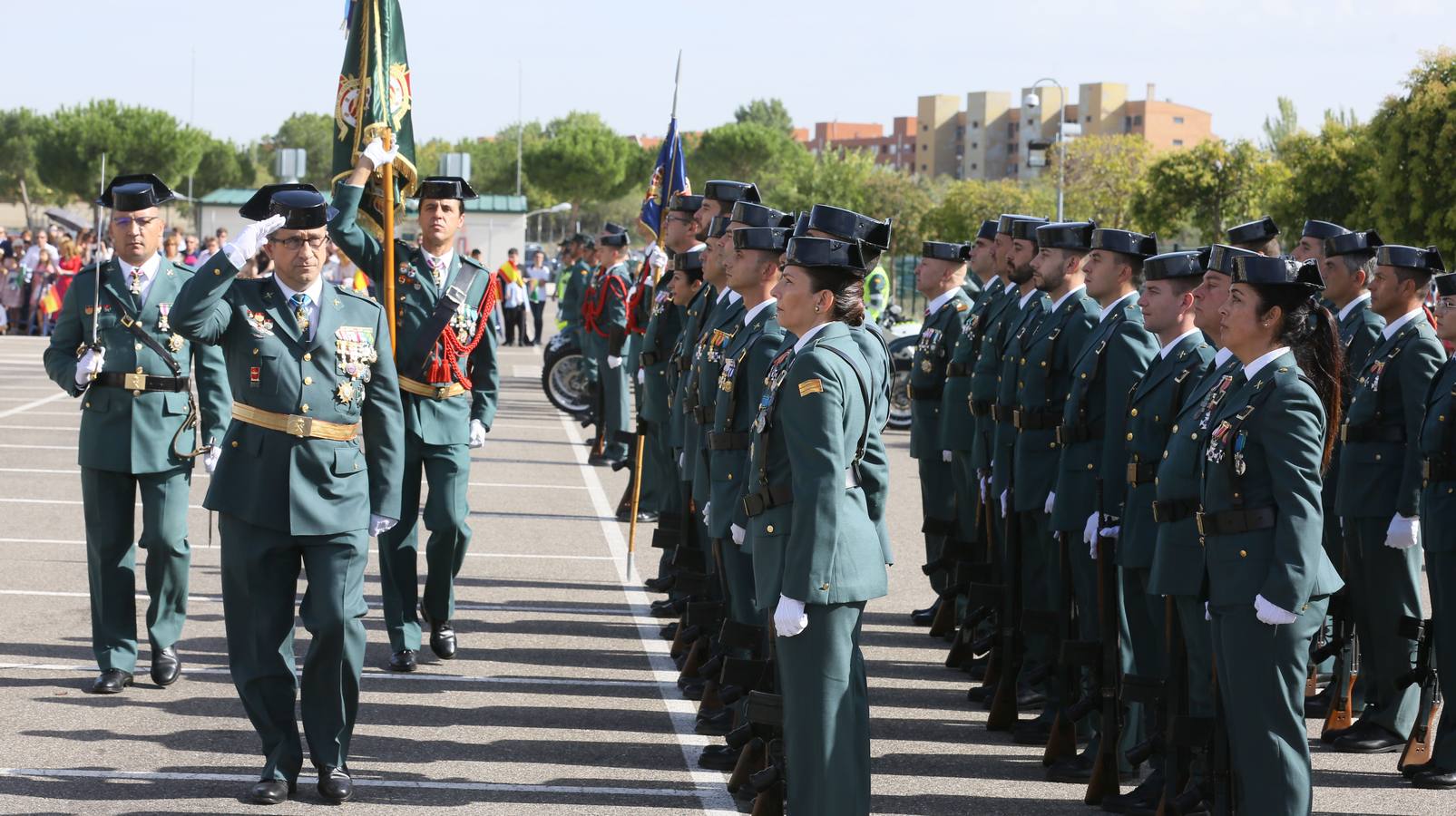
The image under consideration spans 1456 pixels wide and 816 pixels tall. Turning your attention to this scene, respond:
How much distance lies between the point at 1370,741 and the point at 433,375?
4.57m

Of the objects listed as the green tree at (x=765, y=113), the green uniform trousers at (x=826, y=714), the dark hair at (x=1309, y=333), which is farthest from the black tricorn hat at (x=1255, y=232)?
the green tree at (x=765, y=113)

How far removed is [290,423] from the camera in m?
6.16

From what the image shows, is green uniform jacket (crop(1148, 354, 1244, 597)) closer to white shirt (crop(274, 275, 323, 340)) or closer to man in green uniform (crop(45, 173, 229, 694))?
white shirt (crop(274, 275, 323, 340))

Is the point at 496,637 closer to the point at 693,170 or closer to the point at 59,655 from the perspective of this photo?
the point at 59,655

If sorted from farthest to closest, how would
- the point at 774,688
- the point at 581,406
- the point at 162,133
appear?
the point at 162,133
the point at 581,406
the point at 774,688

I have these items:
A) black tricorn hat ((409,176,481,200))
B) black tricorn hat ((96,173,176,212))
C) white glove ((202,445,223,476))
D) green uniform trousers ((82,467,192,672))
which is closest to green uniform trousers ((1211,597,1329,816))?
white glove ((202,445,223,476))

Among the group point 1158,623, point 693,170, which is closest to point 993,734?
point 1158,623

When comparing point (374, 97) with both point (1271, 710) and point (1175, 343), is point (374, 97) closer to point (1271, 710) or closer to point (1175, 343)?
point (1175, 343)

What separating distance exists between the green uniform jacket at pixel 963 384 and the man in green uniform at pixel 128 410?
12.5 ft

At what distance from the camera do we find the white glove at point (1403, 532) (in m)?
7.07

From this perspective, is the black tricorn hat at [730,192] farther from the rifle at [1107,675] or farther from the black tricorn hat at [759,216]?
the rifle at [1107,675]

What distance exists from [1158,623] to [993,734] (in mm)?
1110

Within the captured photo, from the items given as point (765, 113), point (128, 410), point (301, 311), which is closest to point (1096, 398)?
point (301, 311)

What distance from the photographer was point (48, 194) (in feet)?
293
